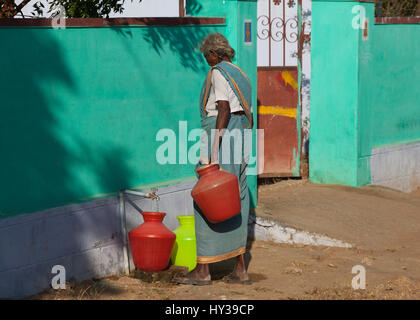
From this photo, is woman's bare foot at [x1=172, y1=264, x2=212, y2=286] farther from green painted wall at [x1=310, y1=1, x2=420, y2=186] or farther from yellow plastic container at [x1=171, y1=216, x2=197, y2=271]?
green painted wall at [x1=310, y1=1, x2=420, y2=186]

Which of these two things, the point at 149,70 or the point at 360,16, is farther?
the point at 360,16

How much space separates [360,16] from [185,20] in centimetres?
280

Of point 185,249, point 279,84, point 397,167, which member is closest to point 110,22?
point 185,249

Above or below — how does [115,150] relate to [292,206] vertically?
above

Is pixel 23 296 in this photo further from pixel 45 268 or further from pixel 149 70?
pixel 149 70

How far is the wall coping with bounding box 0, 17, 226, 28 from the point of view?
16.2ft

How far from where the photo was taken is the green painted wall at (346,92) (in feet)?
27.0

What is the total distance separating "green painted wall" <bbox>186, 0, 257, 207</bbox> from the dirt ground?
731 millimetres

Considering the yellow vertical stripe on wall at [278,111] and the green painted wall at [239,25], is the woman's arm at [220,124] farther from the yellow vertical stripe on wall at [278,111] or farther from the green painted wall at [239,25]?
the yellow vertical stripe on wall at [278,111]

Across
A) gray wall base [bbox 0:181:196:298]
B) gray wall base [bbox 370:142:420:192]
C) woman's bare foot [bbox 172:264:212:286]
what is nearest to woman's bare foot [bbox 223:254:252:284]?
woman's bare foot [bbox 172:264:212:286]

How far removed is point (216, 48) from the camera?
5.39 meters

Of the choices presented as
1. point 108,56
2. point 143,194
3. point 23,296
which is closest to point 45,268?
point 23,296

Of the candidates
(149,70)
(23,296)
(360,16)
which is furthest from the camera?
(360,16)

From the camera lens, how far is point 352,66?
823cm
